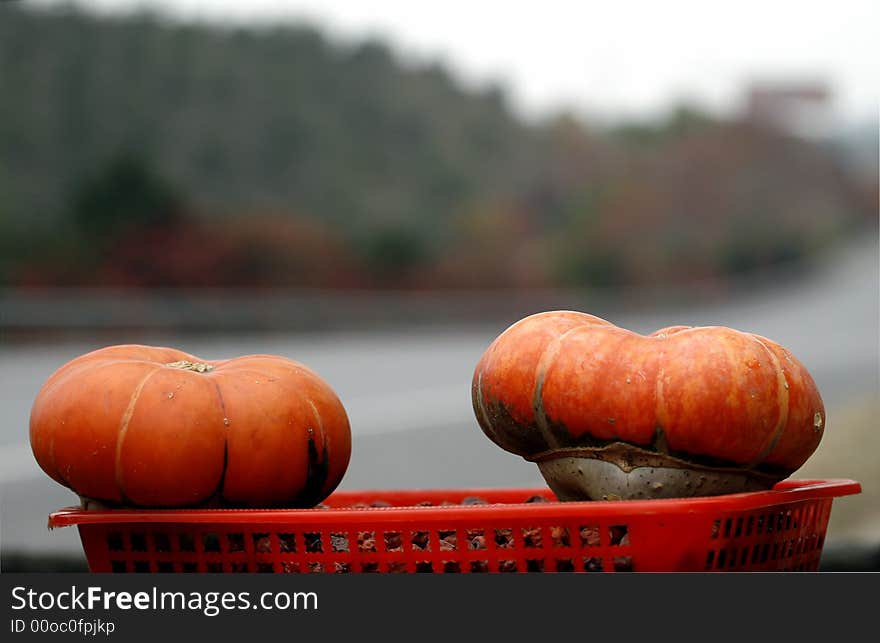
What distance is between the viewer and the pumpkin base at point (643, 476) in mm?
2295

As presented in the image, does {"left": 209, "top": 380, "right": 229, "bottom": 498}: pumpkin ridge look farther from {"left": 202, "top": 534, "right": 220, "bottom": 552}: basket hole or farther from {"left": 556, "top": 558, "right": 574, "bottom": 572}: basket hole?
{"left": 556, "top": 558, "right": 574, "bottom": 572}: basket hole

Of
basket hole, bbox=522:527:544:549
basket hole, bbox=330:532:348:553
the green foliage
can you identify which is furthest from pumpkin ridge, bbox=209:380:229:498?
the green foliage

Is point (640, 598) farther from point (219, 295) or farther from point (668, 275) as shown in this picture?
point (668, 275)

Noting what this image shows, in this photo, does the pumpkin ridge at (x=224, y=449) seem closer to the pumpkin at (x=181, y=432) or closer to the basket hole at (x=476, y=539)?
the pumpkin at (x=181, y=432)

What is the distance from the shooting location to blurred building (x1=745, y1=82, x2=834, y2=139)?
55.9 metres

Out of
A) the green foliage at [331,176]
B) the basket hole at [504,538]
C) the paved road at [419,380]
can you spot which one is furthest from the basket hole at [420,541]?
the green foliage at [331,176]

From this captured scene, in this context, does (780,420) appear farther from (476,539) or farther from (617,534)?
(476,539)

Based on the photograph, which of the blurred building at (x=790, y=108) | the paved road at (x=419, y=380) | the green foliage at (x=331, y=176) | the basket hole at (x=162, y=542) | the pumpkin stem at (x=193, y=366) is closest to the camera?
the basket hole at (x=162, y=542)

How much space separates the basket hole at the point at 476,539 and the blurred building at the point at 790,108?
5517 cm

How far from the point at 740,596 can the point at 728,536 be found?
318mm

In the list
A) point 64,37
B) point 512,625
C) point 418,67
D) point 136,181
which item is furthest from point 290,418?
point 418,67

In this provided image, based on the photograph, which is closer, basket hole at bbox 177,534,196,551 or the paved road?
basket hole at bbox 177,534,196,551

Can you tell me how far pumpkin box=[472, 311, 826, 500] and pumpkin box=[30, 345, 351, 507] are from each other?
41cm

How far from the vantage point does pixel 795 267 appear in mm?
47125
